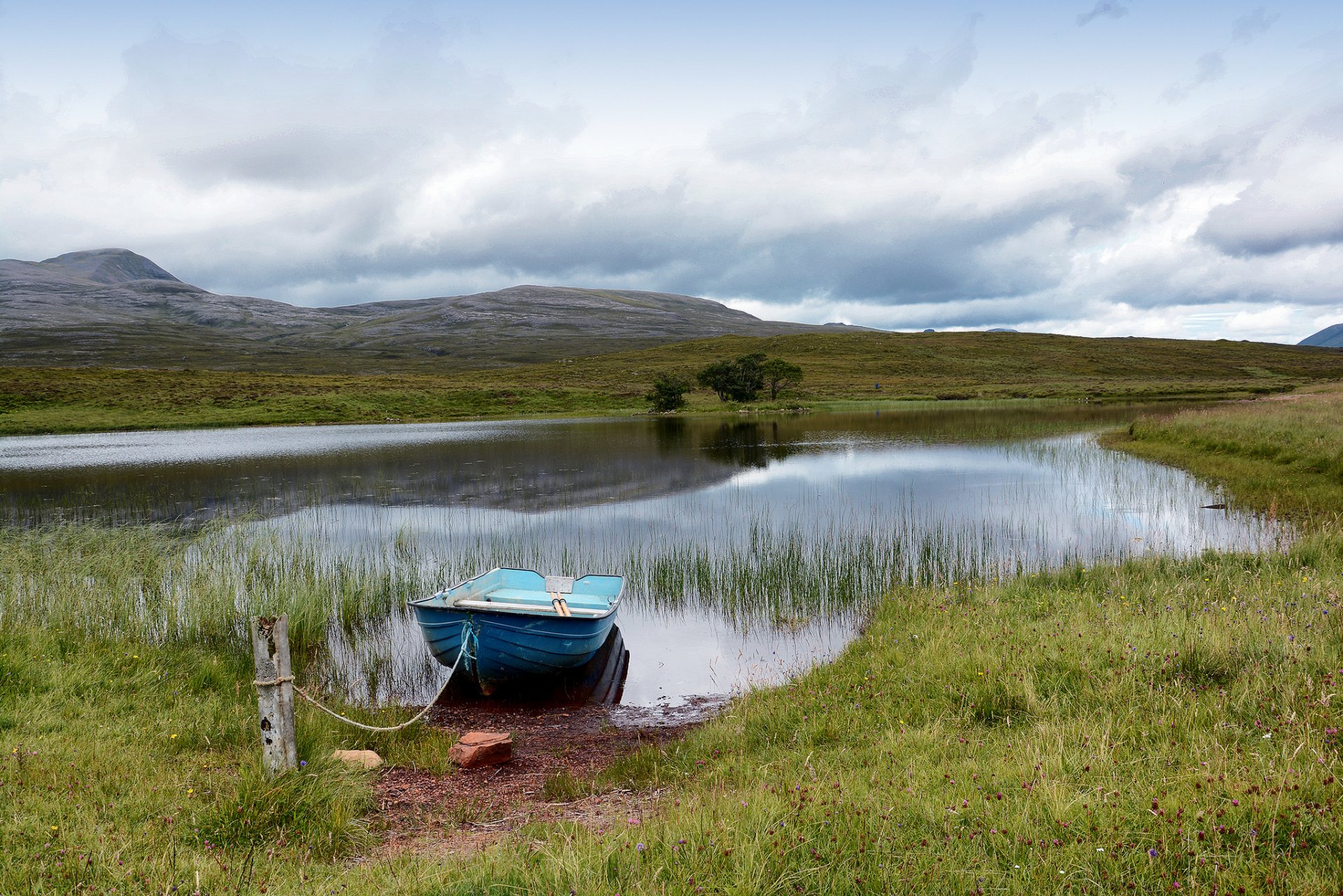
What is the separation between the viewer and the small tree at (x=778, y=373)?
8356 cm

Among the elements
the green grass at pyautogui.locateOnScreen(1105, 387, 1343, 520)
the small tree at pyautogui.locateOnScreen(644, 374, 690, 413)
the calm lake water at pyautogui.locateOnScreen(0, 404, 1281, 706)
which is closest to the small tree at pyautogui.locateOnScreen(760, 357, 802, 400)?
the small tree at pyautogui.locateOnScreen(644, 374, 690, 413)

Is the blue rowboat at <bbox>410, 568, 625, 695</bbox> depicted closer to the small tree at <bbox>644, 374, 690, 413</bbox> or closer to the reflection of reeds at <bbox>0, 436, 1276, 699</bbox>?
Result: the reflection of reeds at <bbox>0, 436, 1276, 699</bbox>

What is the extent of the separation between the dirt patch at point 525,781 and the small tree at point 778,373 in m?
74.5

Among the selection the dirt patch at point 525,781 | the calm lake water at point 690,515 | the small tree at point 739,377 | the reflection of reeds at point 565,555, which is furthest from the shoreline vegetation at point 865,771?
→ the small tree at point 739,377

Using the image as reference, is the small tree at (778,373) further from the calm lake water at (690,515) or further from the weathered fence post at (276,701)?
the weathered fence post at (276,701)

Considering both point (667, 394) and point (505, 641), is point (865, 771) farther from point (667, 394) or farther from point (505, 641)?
point (667, 394)

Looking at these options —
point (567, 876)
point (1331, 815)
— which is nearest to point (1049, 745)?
point (1331, 815)

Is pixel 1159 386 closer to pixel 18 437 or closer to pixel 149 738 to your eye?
pixel 149 738

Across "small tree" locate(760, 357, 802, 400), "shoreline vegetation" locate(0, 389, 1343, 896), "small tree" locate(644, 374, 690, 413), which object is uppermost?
"small tree" locate(760, 357, 802, 400)

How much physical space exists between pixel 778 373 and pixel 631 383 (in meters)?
30.1

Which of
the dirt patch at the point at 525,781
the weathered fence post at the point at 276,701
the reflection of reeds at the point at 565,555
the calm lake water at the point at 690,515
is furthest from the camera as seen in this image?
the calm lake water at the point at 690,515

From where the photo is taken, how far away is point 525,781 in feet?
26.1

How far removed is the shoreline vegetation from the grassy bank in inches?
2741

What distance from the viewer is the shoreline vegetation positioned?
429 cm
